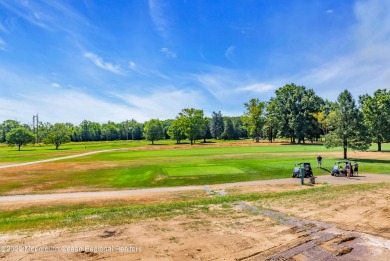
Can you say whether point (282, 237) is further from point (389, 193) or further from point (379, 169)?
point (379, 169)

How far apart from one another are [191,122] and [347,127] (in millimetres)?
77128

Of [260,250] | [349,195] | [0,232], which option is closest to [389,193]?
[349,195]

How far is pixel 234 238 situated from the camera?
37.3 feet

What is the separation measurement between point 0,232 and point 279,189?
66.2 feet

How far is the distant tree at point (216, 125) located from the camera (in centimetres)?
17175

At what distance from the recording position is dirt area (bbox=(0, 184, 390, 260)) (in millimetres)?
9812

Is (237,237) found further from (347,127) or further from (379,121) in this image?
(379,121)

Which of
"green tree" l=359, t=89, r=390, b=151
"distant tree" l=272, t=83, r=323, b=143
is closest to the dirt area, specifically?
"green tree" l=359, t=89, r=390, b=151

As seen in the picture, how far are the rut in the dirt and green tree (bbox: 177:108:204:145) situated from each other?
4133 inches

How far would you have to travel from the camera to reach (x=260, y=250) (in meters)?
10.1

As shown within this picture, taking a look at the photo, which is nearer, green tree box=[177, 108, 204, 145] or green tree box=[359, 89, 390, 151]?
green tree box=[359, 89, 390, 151]

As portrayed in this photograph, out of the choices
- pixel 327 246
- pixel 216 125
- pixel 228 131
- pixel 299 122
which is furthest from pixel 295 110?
pixel 327 246

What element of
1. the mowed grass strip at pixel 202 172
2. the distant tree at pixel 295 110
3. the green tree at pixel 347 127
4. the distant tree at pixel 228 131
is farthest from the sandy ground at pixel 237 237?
the distant tree at pixel 228 131

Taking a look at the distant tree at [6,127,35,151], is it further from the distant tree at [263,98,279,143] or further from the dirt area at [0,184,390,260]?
the dirt area at [0,184,390,260]
